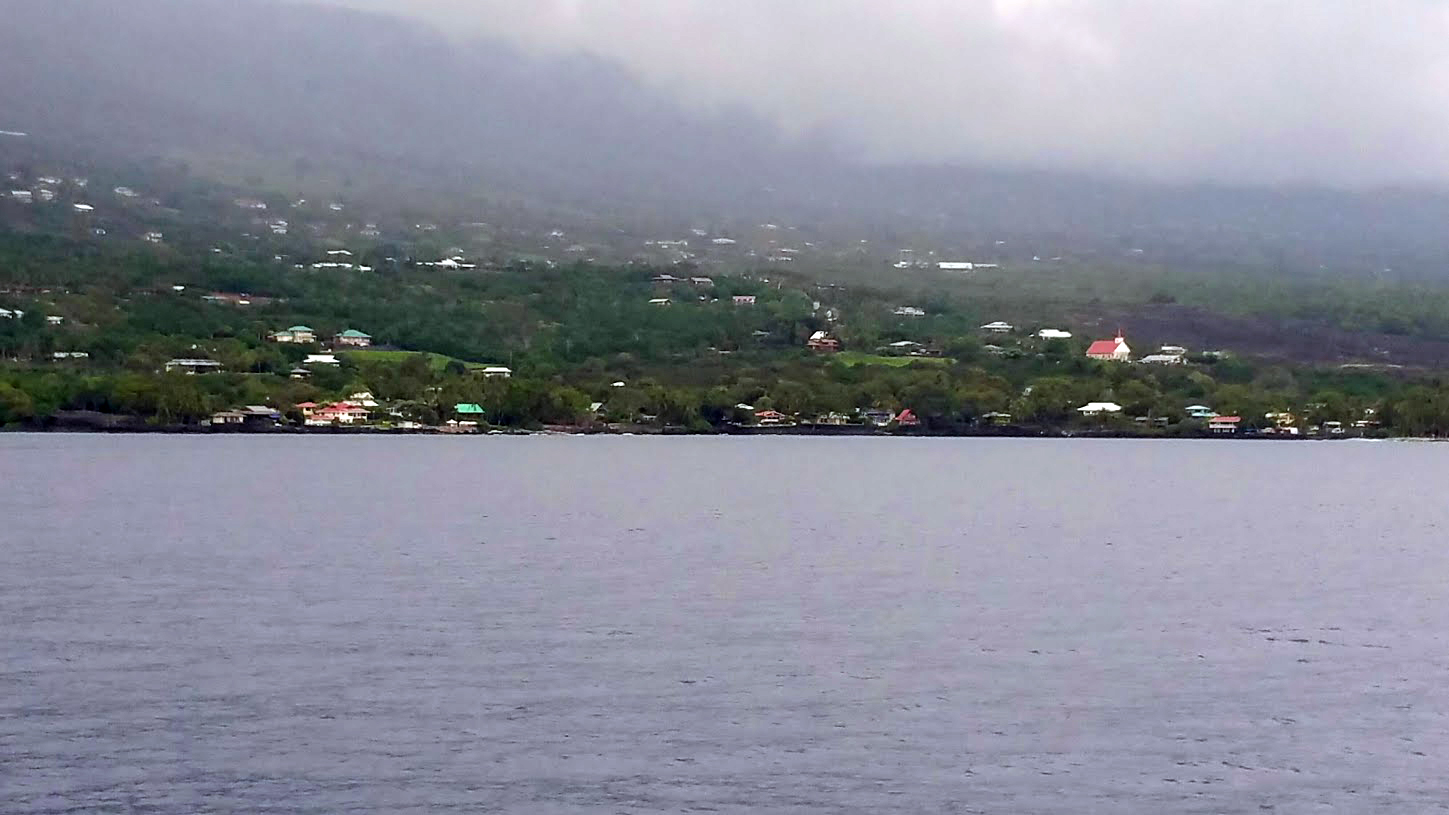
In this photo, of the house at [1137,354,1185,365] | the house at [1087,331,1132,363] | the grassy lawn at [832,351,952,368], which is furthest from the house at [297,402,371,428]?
the house at [1137,354,1185,365]

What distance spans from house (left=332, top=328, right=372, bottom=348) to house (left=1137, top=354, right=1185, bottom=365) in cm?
5167

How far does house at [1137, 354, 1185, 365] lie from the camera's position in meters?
138

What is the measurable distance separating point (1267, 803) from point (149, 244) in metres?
161

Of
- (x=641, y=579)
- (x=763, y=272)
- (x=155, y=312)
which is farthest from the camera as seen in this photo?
(x=763, y=272)

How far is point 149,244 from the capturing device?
169 metres

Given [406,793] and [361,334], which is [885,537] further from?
[361,334]

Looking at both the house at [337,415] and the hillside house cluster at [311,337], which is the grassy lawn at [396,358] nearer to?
the hillside house cluster at [311,337]

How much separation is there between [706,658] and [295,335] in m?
104

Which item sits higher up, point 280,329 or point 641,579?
point 280,329

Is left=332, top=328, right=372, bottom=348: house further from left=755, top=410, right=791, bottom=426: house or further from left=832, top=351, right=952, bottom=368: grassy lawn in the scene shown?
left=832, top=351, right=952, bottom=368: grassy lawn

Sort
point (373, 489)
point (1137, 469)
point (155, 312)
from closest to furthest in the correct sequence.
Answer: point (373, 489) < point (1137, 469) < point (155, 312)

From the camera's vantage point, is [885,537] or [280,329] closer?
[885,537]

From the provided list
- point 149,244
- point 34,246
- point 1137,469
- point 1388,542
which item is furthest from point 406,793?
point 149,244

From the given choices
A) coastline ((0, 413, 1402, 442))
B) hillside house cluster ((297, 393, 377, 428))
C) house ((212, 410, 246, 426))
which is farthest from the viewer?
hillside house cluster ((297, 393, 377, 428))
